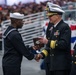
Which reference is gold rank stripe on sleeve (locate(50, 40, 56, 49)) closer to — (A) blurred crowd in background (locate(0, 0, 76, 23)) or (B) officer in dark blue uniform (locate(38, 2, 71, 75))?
(B) officer in dark blue uniform (locate(38, 2, 71, 75))

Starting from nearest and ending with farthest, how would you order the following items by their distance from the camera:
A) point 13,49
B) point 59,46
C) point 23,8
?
point 59,46, point 13,49, point 23,8

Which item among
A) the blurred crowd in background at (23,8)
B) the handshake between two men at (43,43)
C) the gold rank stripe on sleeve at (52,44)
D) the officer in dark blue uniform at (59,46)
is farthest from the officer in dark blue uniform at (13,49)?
the blurred crowd in background at (23,8)

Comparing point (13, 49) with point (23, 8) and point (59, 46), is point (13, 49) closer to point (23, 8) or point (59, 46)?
point (59, 46)

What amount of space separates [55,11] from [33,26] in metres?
9.91

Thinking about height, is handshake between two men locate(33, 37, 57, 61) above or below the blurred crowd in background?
above

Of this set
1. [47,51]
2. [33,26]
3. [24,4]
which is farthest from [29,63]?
[24,4]

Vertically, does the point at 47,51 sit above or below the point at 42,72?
above

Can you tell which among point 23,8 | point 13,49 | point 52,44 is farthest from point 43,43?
point 23,8

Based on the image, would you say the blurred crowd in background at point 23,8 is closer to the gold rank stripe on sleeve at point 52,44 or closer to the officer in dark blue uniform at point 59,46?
the officer in dark blue uniform at point 59,46

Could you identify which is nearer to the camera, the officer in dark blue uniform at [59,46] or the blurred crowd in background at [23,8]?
the officer in dark blue uniform at [59,46]

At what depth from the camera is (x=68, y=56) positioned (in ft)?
20.4

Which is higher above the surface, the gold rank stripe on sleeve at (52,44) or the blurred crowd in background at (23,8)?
the gold rank stripe on sleeve at (52,44)

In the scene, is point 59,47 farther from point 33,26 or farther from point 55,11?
point 33,26

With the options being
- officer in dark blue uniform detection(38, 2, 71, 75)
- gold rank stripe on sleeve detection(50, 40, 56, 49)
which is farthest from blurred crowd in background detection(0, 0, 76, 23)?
gold rank stripe on sleeve detection(50, 40, 56, 49)
